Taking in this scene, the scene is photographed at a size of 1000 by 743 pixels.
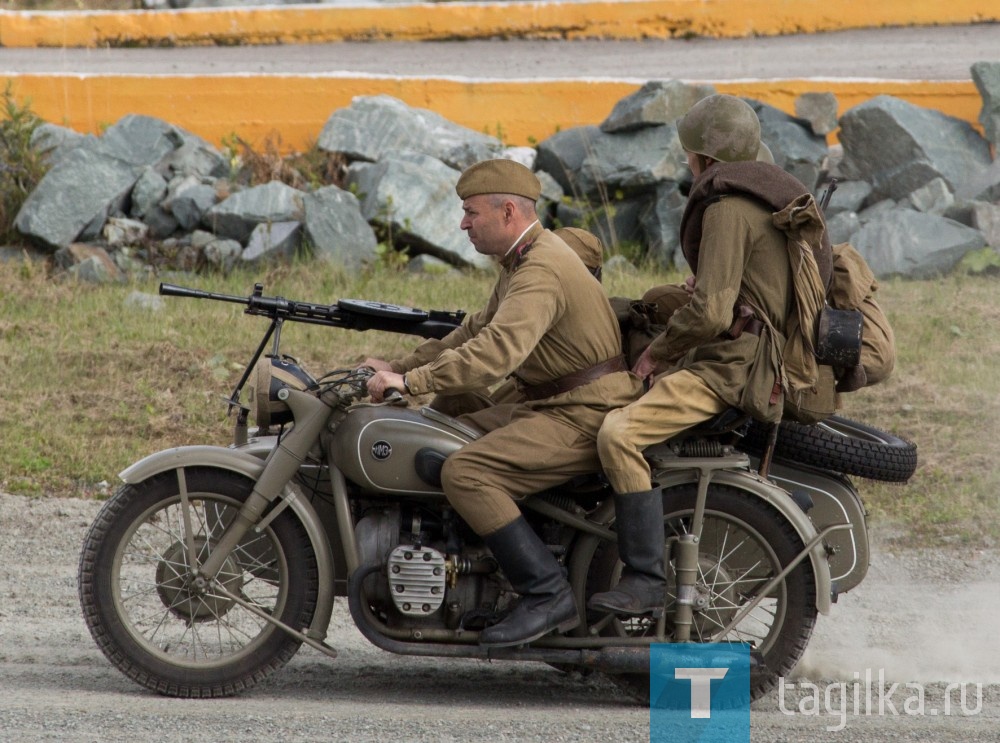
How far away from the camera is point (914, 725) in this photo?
5078mm

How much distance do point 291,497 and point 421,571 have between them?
1.73ft

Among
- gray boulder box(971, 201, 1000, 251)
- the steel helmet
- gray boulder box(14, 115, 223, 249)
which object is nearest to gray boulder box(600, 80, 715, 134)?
gray boulder box(971, 201, 1000, 251)

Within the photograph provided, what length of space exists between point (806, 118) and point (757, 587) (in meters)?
8.62

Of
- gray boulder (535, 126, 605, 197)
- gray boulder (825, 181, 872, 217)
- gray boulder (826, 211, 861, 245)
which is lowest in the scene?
gray boulder (826, 211, 861, 245)

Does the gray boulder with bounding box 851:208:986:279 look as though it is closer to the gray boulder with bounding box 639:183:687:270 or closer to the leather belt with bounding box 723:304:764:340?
the gray boulder with bounding box 639:183:687:270

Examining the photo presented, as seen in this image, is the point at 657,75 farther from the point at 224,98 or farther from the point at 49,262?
the point at 49,262

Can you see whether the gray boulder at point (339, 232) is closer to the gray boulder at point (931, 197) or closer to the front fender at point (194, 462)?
the gray boulder at point (931, 197)

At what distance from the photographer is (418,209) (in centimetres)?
1189

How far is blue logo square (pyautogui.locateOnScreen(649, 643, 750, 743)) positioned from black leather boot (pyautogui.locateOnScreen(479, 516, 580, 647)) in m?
0.40

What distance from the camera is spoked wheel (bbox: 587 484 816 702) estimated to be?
16.9ft

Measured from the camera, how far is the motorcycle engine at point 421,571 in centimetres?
500

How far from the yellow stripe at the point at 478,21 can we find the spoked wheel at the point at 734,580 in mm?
12093

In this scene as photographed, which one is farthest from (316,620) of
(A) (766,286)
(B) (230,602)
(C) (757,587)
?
(A) (766,286)

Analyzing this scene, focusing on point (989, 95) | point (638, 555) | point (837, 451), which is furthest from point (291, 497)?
point (989, 95)
